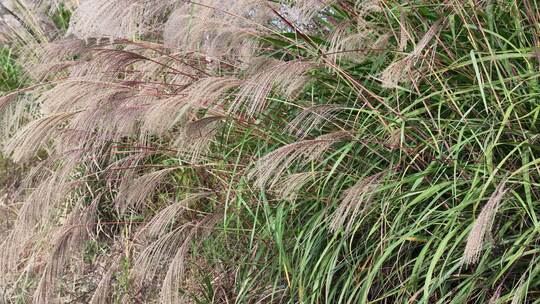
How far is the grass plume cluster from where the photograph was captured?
3691 mm

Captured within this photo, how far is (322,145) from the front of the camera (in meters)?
3.58

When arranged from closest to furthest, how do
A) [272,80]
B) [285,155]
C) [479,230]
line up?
[479,230] < [285,155] < [272,80]

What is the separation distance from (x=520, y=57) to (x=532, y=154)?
Answer: 522mm

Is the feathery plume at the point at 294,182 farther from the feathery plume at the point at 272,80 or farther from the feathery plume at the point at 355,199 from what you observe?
the feathery plume at the point at 272,80

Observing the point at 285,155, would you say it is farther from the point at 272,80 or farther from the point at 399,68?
the point at 399,68

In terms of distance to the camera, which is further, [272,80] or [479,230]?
[272,80]

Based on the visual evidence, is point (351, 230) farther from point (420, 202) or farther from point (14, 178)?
point (14, 178)

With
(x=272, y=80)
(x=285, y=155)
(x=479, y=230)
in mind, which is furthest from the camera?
(x=272, y=80)

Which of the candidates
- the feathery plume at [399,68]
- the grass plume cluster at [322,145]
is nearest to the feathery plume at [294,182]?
the grass plume cluster at [322,145]

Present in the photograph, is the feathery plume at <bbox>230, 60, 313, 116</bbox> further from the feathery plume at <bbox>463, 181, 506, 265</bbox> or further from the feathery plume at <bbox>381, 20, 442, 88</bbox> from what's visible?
the feathery plume at <bbox>463, 181, 506, 265</bbox>

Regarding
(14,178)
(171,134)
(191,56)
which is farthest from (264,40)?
(14,178)

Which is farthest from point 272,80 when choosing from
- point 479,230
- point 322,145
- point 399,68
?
point 479,230

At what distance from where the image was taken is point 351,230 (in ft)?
12.9

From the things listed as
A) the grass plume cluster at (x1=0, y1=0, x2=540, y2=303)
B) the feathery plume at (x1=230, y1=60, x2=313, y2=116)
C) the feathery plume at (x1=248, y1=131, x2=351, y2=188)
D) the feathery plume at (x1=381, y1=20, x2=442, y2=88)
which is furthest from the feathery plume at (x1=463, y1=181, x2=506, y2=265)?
the feathery plume at (x1=230, y1=60, x2=313, y2=116)
